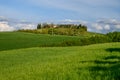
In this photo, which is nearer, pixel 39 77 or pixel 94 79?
pixel 94 79

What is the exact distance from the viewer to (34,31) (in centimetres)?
9762

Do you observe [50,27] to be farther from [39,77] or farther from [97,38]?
[39,77]

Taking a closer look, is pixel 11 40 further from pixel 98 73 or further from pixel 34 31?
pixel 98 73

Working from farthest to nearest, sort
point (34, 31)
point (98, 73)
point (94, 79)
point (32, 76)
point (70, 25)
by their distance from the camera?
point (70, 25) < point (34, 31) < point (32, 76) < point (98, 73) < point (94, 79)

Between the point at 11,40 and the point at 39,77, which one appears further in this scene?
the point at 11,40

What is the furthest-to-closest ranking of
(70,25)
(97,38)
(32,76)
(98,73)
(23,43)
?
1. (70,25)
2. (23,43)
3. (97,38)
4. (32,76)
5. (98,73)

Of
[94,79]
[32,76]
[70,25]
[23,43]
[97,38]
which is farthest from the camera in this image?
[70,25]

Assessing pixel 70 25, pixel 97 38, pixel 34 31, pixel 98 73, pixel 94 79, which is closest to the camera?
pixel 94 79

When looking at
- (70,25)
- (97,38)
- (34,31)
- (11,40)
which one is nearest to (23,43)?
(11,40)

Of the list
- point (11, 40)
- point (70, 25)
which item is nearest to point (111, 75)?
point (11, 40)

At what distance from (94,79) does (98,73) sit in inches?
62.7

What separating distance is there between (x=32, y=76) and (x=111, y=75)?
4.47 metres

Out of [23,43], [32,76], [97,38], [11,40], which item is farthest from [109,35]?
[32,76]

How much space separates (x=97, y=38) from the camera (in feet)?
200
